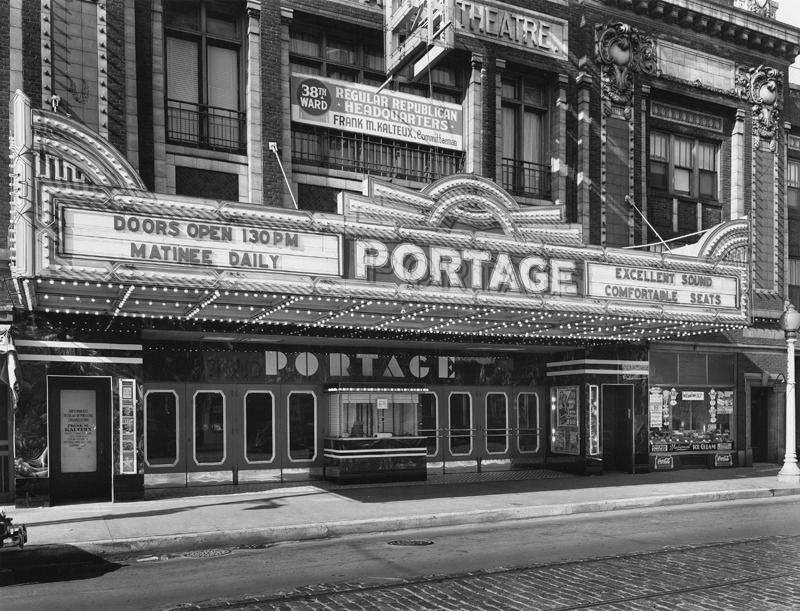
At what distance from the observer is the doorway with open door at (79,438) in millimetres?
17078

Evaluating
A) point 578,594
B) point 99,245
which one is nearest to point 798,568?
point 578,594

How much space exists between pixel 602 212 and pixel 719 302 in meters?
5.37

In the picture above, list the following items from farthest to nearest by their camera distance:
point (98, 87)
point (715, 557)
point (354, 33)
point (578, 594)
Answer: point (354, 33)
point (98, 87)
point (715, 557)
point (578, 594)

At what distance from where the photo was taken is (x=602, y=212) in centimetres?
2411

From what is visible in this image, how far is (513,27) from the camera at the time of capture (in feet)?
76.7

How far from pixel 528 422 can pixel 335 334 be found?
276 inches

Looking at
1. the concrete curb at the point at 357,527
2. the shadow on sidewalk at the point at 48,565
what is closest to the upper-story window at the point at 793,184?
the concrete curb at the point at 357,527

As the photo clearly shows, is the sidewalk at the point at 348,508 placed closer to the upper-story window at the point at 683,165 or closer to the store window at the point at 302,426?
the store window at the point at 302,426

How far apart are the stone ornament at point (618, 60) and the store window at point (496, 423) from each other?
920 cm

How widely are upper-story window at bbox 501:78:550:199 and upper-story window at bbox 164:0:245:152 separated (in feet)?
25.8

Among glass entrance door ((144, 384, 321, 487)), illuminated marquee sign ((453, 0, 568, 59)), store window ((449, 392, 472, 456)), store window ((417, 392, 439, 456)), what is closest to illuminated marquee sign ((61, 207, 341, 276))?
glass entrance door ((144, 384, 321, 487))

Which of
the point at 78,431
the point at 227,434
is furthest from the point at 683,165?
the point at 78,431

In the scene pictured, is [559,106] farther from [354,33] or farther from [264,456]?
[264,456]

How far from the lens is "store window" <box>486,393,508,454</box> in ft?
76.3
